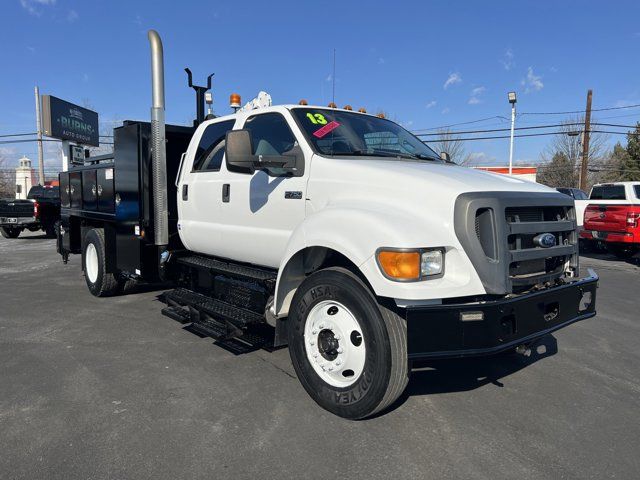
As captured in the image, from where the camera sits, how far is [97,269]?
7.00 m

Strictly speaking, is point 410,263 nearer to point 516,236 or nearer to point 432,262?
point 432,262

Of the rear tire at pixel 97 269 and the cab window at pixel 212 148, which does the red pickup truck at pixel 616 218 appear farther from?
the rear tire at pixel 97 269

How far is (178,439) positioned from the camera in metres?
3.07

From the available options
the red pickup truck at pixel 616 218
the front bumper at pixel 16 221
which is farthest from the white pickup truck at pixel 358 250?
the front bumper at pixel 16 221

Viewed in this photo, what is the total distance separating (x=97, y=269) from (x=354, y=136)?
15.2 ft

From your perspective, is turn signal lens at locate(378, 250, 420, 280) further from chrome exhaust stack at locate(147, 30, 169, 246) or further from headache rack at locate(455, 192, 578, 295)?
chrome exhaust stack at locate(147, 30, 169, 246)

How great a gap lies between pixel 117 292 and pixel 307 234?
4.82 m

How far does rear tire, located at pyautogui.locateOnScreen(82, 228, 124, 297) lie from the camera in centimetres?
678

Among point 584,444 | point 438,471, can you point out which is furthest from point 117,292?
point 584,444

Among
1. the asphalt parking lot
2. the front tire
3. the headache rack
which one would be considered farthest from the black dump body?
the headache rack

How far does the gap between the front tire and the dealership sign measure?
895 inches

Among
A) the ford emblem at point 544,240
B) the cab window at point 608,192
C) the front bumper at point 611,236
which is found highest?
the cab window at point 608,192

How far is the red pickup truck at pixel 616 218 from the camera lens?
11.5 m

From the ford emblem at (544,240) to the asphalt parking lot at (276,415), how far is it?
1200 millimetres
